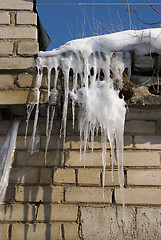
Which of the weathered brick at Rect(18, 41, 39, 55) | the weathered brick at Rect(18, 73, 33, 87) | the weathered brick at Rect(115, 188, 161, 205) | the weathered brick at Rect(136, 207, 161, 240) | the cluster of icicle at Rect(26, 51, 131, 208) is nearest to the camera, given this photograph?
the weathered brick at Rect(136, 207, 161, 240)

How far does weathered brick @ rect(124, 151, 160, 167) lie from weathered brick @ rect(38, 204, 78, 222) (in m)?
0.59

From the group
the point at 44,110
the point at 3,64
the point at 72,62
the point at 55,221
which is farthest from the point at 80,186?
the point at 3,64

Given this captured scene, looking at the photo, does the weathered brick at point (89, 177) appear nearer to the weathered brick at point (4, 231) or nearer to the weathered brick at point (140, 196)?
the weathered brick at point (140, 196)

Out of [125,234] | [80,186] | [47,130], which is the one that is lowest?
[125,234]

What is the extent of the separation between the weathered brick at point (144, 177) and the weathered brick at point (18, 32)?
4.94 feet

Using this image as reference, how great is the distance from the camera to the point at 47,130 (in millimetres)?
3016

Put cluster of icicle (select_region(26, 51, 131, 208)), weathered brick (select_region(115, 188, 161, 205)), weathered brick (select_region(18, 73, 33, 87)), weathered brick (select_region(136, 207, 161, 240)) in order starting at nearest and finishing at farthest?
weathered brick (select_region(136, 207, 161, 240)) → weathered brick (select_region(115, 188, 161, 205)) → cluster of icicle (select_region(26, 51, 131, 208)) → weathered brick (select_region(18, 73, 33, 87))

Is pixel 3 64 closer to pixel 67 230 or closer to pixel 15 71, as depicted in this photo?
pixel 15 71

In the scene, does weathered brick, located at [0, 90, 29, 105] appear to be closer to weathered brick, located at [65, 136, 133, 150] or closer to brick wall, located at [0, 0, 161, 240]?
brick wall, located at [0, 0, 161, 240]

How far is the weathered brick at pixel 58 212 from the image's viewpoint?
273 centimetres

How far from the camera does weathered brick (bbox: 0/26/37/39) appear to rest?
317 cm

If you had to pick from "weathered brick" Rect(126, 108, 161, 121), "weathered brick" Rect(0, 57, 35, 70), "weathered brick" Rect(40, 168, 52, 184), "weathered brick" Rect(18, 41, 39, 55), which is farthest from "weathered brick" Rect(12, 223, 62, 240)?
"weathered brick" Rect(18, 41, 39, 55)

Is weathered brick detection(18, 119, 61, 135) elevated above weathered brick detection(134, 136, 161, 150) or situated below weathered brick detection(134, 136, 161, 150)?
above

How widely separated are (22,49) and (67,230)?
5.26 feet
